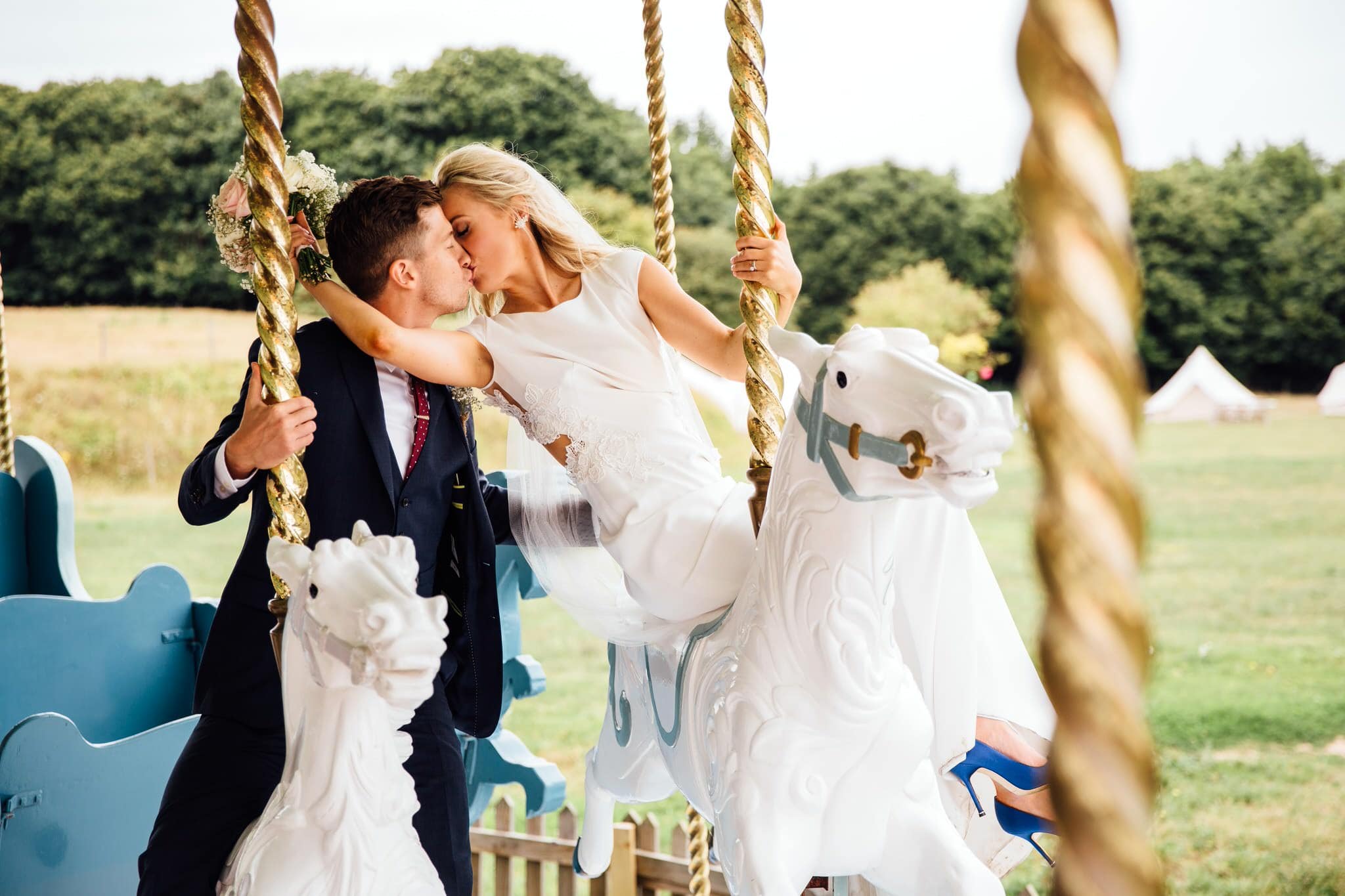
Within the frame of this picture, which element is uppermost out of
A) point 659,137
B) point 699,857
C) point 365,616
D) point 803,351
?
point 659,137

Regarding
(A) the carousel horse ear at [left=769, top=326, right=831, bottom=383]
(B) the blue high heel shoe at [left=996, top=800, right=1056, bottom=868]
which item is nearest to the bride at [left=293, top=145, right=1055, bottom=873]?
(B) the blue high heel shoe at [left=996, top=800, right=1056, bottom=868]

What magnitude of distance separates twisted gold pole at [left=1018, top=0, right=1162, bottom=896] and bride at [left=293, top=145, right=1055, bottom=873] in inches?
44.2

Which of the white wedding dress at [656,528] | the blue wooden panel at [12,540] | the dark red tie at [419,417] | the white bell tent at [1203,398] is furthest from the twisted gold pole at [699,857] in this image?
the white bell tent at [1203,398]

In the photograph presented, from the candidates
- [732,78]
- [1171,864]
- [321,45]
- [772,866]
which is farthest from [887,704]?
[321,45]

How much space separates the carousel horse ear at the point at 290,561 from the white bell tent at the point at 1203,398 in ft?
32.4

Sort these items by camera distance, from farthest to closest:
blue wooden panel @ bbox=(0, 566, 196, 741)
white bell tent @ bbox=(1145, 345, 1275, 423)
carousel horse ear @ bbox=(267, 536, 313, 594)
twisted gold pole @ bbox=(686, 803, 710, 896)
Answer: white bell tent @ bbox=(1145, 345, 1275, 423) < blue wooden panel @ bbox=(0, 566, 196, 741) < twisted gold pole @ bbox=(686, 803, 710, 896) < carousel horse ear @ bbox=(267, 536, 313, 594)

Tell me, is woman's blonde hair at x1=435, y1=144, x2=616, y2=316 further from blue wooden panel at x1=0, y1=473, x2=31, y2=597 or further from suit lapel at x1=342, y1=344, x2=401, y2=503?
blue wooden panel at x1=0, y1=473, x2=31, y2=597

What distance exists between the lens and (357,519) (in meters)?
1.82

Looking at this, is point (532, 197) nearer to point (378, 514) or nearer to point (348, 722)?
point (378, 514)

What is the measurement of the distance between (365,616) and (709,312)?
84 cm

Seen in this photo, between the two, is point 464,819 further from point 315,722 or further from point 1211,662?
point 1211,662

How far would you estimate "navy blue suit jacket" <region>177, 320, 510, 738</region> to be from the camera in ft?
5.54

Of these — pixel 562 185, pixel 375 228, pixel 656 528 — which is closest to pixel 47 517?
pixel 375 228

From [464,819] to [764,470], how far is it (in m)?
0.75
